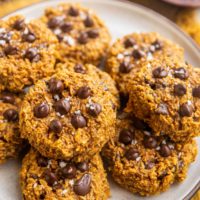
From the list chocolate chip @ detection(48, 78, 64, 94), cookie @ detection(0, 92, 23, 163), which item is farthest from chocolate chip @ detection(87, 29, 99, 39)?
cookie @ detection(0, 92, 23, 163)

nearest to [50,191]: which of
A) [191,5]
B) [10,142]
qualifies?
[10,142]

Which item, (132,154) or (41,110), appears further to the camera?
(132,154)

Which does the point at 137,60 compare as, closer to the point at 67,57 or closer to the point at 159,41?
the point at 159,41

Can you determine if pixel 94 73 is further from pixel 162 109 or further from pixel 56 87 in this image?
pixel 162 109

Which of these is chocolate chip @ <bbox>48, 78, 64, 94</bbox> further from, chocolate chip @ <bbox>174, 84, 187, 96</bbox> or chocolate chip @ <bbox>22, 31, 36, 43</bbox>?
chocolate chip @ <bbox>174, 84, 187, 96</bbox>

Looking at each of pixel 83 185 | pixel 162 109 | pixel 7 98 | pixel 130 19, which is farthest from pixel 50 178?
pixel 130 19

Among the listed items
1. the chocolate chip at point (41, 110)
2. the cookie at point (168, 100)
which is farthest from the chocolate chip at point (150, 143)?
the chocolate chip at point (41, 110)
